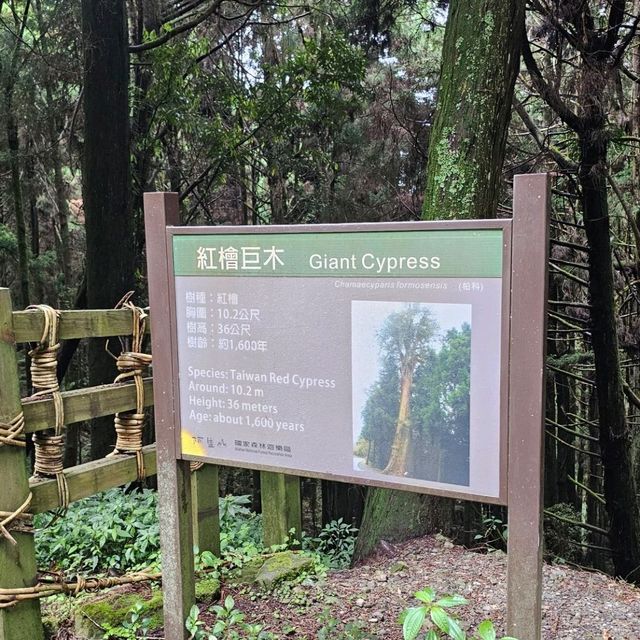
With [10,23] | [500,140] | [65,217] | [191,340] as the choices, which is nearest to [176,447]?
[191,340]

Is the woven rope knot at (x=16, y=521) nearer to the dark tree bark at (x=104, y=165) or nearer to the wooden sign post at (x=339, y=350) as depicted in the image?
the wooden sign post at (x=339, y=350)

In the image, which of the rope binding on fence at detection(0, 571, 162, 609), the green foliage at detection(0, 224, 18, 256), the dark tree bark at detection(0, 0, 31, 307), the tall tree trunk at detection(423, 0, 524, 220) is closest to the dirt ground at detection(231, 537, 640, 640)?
the rope binding on fence at detection(0, 571, 162, 609)

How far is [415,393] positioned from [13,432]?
1696 mm

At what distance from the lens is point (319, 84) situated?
9.23m

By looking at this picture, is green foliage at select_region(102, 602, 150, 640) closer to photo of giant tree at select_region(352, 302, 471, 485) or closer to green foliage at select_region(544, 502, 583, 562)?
photo of giant tree at select_region(352, 302, 471, 485)

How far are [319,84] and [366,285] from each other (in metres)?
7.82

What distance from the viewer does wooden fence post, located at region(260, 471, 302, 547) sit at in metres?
3.85

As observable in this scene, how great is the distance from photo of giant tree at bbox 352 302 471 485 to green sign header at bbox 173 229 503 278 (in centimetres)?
13

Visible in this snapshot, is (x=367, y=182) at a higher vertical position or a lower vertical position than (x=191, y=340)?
higher

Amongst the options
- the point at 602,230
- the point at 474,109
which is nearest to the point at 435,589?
the point at 474,109

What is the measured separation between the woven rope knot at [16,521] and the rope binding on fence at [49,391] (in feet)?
0.54

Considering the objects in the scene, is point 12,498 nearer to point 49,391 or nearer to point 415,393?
point 49,391

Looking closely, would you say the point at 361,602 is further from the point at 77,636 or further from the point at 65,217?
the point at 65,217

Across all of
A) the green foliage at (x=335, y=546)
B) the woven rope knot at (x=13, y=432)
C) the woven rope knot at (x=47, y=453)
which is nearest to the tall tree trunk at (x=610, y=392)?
the green foliage at (x=335, y=546)
